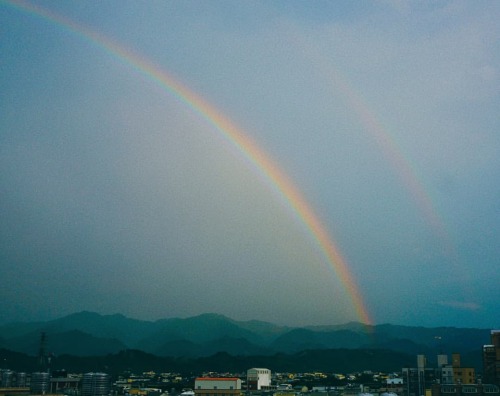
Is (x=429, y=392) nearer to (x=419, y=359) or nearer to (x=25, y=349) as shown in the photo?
(x=419, y=359)

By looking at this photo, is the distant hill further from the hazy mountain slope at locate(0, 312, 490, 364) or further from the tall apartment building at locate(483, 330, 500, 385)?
the tall apartment building at locate(483, 330, 500, 385)

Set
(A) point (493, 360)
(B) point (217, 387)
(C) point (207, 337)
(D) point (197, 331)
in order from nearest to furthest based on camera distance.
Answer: (B) point (217, 387), (A) point (493, 360), (C) point (207, 337), (D) point (197, 331)

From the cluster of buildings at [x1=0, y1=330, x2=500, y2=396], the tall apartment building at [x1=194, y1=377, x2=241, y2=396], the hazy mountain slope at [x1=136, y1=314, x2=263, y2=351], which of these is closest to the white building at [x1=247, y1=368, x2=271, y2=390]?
the cluster of buildings at [x1=0, y1=330, x2=500, y2=396]

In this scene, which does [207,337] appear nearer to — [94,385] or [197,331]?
[197,331]

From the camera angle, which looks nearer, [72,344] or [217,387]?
[217,387]

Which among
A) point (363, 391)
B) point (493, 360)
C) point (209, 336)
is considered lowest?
point (363, 391)

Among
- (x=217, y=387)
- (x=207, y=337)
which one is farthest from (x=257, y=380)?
(x=207, y=337)

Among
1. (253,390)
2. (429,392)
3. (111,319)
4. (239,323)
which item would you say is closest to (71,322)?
(111,319)
